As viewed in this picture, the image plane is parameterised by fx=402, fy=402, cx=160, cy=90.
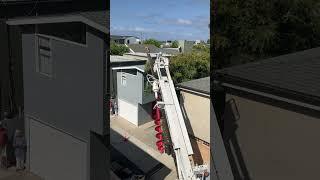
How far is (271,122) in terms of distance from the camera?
2654 millimetres

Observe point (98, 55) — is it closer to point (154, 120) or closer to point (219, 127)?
point (154, 120)

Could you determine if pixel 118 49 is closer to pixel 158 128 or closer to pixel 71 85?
pixel 71 85

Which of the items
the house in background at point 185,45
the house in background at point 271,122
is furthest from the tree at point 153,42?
the house in background at point 271,122

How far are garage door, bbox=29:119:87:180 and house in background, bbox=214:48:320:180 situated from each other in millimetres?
965

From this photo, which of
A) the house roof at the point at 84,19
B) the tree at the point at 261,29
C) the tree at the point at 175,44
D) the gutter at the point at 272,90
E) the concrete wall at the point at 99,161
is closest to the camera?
the house roof at the point at 84,19

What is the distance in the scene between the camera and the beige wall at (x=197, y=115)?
1888 mm

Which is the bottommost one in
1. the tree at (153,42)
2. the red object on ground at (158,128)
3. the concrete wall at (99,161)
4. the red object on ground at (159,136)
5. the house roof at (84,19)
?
the concrete wall at (99,161)

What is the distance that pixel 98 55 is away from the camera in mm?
1571

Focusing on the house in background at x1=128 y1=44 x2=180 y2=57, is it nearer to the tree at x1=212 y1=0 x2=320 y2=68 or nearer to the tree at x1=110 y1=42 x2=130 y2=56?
the tree at x1=110 y1=42 x2=130 y2=56

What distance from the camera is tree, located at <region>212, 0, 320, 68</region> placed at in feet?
7.49

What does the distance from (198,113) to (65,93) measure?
639 millimetres

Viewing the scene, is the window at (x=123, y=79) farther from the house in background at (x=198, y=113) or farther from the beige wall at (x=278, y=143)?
the beige wall at (x=278, y=143)

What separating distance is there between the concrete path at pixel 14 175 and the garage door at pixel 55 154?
0.03 meters

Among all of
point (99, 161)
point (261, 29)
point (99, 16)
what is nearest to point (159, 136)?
point (99, 161)
